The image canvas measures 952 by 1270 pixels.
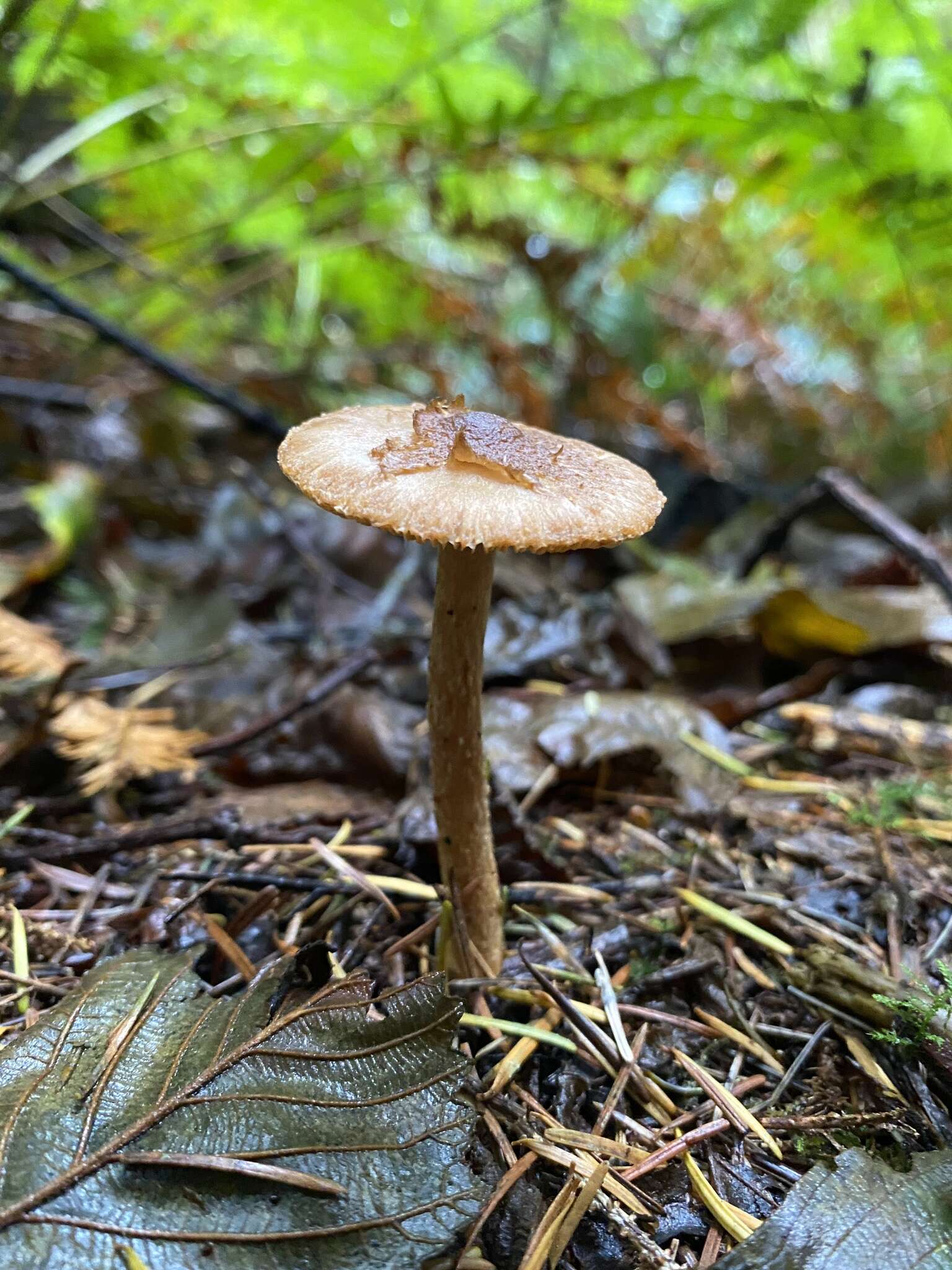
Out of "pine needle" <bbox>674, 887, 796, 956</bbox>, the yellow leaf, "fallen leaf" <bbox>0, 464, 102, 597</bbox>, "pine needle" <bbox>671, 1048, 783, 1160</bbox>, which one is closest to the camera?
"pine needle" <bbox>671, 1048, 783, 1160</bbox>

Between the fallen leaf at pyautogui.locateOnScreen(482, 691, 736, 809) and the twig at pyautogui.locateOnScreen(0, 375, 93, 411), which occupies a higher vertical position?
the twig at pyautogui.locateOnScreen(0, 375, 93, 411)

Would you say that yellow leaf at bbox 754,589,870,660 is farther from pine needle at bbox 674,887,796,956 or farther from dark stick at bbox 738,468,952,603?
pine needle at bbox 674,887,796,956

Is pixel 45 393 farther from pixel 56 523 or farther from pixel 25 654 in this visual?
pixel 25 654

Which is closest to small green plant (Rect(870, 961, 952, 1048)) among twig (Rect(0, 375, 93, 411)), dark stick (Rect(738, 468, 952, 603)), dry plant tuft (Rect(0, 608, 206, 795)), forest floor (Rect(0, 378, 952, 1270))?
forest floor (Rect(0, 378, 952, 1270))

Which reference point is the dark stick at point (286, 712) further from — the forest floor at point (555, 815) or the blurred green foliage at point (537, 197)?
the blurred green foliage at point (537, 197)

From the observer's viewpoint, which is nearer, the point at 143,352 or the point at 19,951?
the point at 19,951

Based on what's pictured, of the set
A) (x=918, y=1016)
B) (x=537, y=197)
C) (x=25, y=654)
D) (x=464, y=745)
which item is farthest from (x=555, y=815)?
(x=537, y=197)

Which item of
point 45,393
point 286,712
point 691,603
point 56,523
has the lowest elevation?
point 286,712
